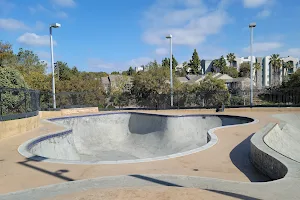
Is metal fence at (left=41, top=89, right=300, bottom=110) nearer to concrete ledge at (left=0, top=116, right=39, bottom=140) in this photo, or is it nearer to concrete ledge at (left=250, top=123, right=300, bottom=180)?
concrete ledge at (left=0, top=116, right=39, bottom=140)

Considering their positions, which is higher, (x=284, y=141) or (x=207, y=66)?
(x=207, y=66)

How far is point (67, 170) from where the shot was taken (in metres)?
5.44

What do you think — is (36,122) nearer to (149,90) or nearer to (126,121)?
(126,121)

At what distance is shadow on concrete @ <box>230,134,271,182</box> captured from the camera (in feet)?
17.2

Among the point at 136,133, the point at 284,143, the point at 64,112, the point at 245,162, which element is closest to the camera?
the point at 245,162

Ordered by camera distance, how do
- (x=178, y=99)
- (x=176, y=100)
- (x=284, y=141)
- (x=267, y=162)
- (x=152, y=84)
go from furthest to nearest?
(x=152, y=84) → (x=176, y=100) → (x=178, y=99) → (x=284, y=141) → (x=267, y=162)

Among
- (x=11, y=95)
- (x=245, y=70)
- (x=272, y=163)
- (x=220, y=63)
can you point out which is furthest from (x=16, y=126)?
(x=245, y=70)

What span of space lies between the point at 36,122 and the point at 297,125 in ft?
49.5

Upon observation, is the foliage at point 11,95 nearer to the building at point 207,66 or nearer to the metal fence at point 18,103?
the metal fence at point 18,103

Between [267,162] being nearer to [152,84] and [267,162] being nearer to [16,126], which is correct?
[16,126]

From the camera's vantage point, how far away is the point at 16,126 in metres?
10.1

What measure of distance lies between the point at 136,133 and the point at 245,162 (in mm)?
12402

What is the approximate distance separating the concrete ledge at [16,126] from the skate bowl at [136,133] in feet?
5.49

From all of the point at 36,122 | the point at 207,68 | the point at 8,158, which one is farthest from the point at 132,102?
the point at 207,68
